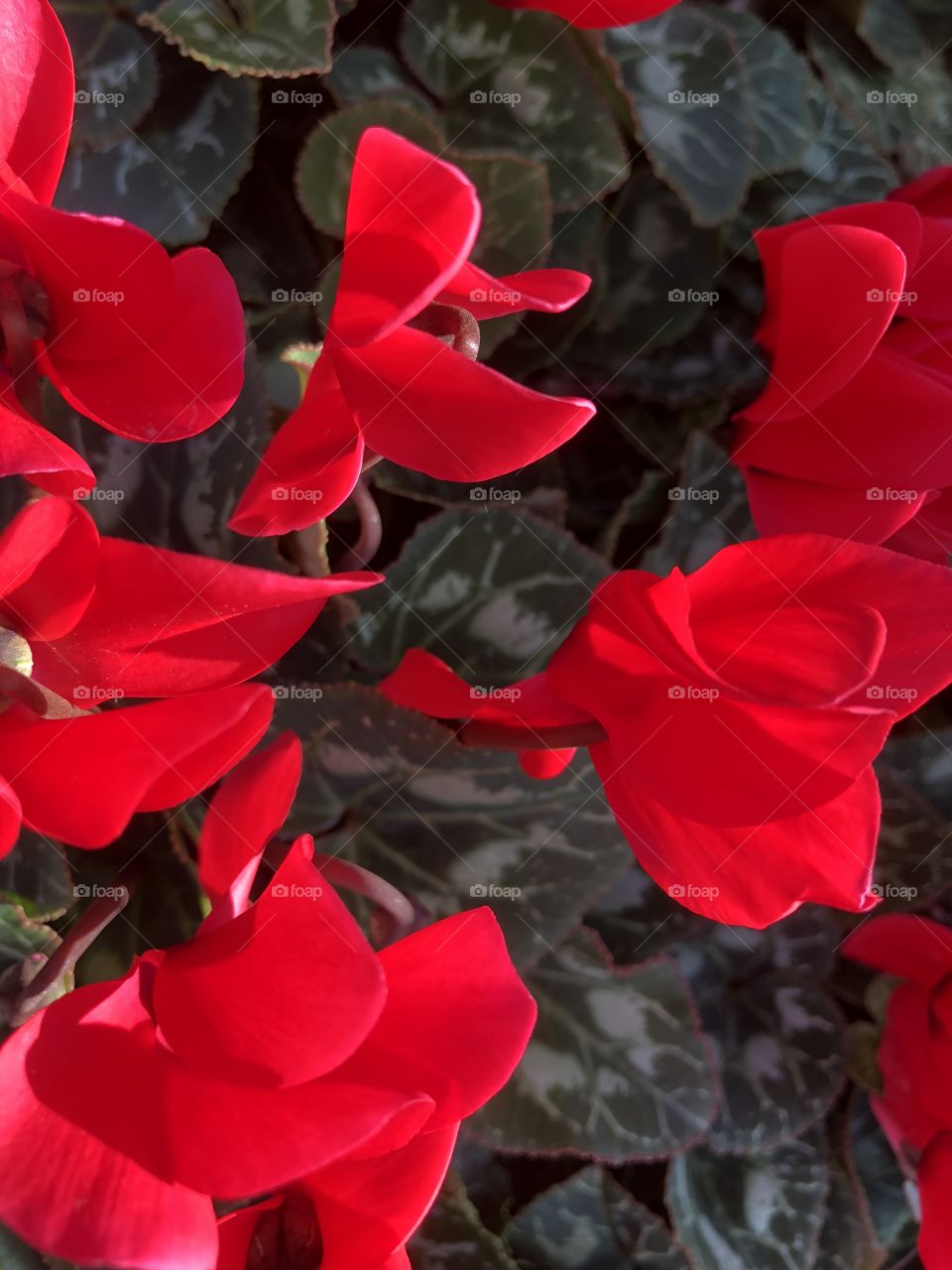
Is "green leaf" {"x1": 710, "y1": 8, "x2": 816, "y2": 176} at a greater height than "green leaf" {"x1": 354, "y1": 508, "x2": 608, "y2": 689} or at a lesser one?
greater

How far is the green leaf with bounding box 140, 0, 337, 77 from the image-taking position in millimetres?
501

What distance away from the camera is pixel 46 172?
14.9 inches

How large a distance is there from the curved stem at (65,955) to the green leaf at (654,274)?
44cm

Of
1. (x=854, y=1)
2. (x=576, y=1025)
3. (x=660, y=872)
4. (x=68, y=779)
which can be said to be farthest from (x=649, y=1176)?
(x=854, y=1)

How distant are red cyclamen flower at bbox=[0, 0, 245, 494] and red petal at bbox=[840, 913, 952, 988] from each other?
48 centimetres

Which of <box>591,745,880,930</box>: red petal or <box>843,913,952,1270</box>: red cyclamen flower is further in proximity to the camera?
<box>843,913,952,1270</box>: red cyclamen flower

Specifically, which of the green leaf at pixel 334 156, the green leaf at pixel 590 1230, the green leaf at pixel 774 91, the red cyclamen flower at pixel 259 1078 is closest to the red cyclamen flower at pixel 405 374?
the red cyclamen flower at pixel 259 1078

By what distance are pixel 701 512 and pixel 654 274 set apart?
153 mm

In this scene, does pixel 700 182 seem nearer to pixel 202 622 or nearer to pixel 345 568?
pixel 345 568

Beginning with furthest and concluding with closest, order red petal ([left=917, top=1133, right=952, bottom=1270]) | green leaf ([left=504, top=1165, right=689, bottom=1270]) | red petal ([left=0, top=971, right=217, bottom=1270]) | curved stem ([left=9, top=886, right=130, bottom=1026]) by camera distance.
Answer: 1. green leaf ([left=504, top=1165, right=689, bottom=1270])
2. red petal ([left=917, top=1133, right=952, bottom=1270])
3. curved stem ([left=9, top=886, right=130, bottom=1026])
4. red petal ([left=0, top=971, right=217, bottom=1270])

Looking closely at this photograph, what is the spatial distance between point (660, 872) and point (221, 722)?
181mm

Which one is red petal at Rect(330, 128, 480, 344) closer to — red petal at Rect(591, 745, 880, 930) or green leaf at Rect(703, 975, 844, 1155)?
red petal at Rect(591, 745, 880, 930)

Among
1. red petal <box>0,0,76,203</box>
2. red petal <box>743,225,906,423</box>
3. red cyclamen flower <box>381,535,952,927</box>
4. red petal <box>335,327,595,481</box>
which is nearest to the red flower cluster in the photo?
red petal <box>743,225,906,423</box>

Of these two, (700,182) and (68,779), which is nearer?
(68,779)
